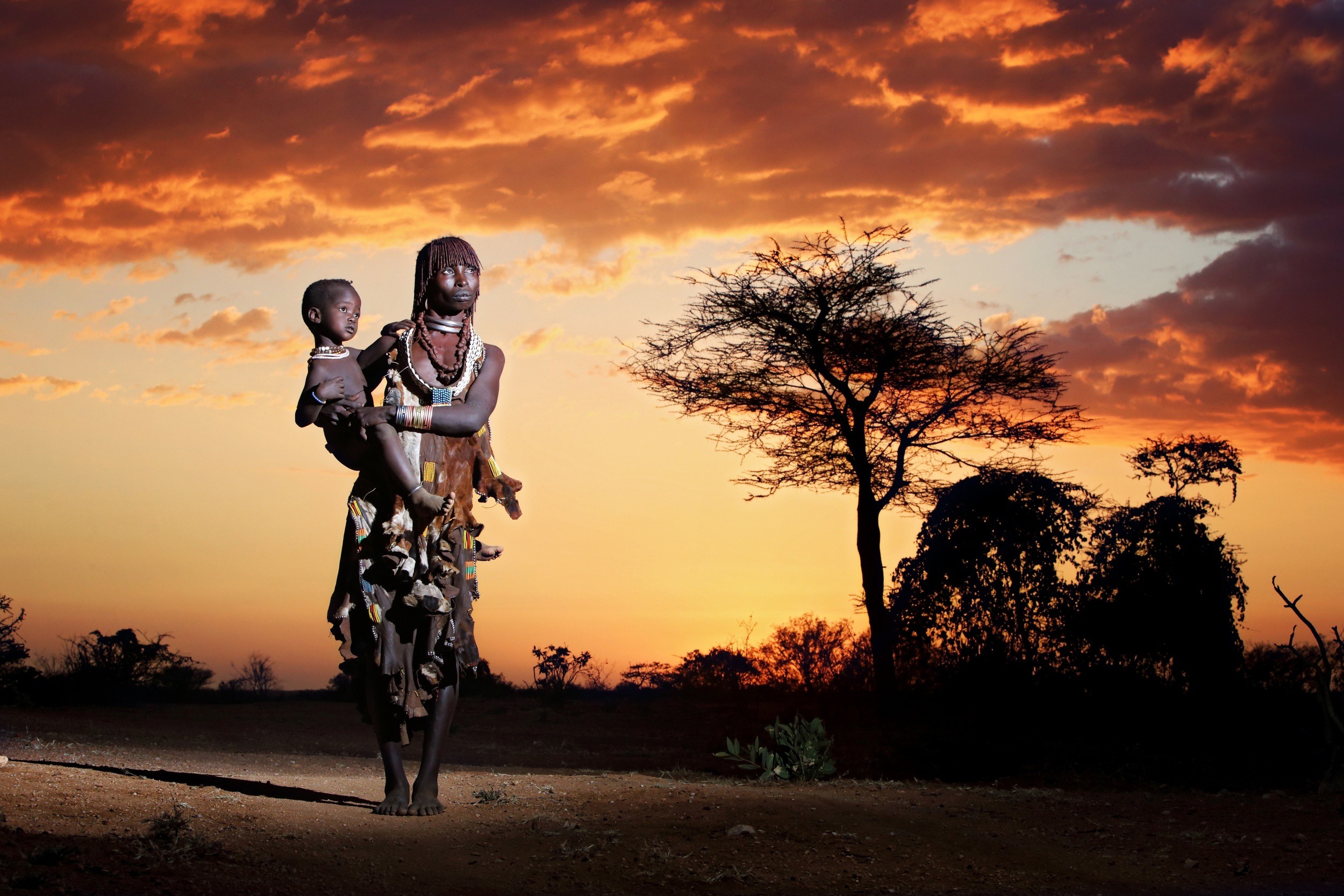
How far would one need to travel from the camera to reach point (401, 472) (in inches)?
214

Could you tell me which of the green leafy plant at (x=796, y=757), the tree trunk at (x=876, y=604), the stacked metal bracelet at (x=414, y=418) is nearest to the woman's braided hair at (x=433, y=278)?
the stacked metal bracelet at (x=414, y=418)

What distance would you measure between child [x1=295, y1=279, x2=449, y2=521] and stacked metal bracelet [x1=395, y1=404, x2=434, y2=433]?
61mm

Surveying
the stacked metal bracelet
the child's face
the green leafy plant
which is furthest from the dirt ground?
the child's face

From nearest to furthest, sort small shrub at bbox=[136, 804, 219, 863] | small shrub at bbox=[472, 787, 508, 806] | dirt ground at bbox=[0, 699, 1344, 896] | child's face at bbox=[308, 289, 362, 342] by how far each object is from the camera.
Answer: small shrub at bbox=[136, 804, 219, 863], dirt ground at bbox=[0, 699, 1344, 896], child's face at bbox=[308, 289, 362, 342], small shrub at bbox=[472, 787, 508, 806]

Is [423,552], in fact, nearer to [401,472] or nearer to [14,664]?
[401,472]

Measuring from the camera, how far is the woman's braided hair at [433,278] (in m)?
5.77

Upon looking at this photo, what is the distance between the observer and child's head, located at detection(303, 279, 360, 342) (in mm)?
5699

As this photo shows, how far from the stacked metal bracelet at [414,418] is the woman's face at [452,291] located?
1.96 feet

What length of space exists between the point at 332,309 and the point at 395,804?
2488mm

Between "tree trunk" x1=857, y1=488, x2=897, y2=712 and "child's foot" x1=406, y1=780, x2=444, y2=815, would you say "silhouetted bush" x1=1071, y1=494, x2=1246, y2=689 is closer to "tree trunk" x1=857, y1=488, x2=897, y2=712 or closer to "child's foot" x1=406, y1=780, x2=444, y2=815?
"tree trunk" x1=857, y1=488, x2=897, y2=712

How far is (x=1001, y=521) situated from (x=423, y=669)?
31.9ft

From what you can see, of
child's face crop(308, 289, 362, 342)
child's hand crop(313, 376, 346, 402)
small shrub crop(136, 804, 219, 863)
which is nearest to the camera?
small shrub crop(136, 804, 219, 863)

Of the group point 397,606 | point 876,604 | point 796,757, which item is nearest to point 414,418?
point 397,606

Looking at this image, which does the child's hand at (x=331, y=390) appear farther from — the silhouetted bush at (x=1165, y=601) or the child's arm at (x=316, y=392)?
the silhouetted bush at (x=1165, y=601)
